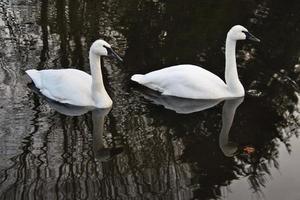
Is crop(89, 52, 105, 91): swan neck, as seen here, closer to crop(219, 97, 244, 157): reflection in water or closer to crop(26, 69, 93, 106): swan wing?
crop(26, 69, 93, 106): swan wing

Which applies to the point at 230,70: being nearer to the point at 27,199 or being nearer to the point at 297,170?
the point at 297,170

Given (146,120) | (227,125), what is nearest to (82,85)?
(146,120)

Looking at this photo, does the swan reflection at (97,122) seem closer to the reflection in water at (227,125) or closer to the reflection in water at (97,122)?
the reflection in water at (97,122)

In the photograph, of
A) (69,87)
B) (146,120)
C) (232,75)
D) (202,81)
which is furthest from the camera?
(232,75)

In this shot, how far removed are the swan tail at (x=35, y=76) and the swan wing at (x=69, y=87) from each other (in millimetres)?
146

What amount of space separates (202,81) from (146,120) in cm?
112

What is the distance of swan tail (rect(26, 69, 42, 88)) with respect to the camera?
28.0ft

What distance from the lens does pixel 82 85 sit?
824cm

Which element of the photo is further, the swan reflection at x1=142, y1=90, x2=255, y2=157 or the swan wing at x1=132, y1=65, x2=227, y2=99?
the swan wing at x1=132, y1=65, x2=227, y2=99

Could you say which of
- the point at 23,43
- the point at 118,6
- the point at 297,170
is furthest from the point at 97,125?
the point at 118,6

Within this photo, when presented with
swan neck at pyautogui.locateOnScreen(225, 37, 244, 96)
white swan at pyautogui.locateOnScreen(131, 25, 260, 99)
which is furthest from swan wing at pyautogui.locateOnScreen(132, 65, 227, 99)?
swan neck at pyautogui.locateOnScreen(225, 37, 244, 96)

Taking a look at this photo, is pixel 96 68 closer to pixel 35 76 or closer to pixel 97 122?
pixel 97 122

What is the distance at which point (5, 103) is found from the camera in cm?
809

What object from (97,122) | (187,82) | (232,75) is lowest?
(97,122)
